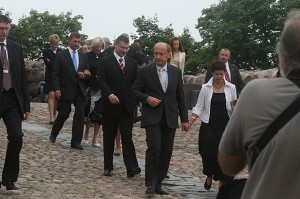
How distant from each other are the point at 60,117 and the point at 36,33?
5378 cm

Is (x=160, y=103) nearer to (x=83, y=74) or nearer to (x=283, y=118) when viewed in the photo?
(x=83, y=74)

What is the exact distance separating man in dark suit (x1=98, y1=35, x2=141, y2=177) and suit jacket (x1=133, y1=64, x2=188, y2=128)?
0.77 metres

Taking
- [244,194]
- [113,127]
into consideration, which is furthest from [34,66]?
[244,194]

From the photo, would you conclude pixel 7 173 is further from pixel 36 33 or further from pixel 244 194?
pixel 36 33

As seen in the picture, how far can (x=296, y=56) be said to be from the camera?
2.79 meters

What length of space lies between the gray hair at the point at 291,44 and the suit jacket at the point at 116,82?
6.41m

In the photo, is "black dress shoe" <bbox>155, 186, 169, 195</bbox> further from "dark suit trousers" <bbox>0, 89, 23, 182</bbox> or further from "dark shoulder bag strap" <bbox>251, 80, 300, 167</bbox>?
"dark shoulder bag strap" <bbox>251, 80, 300, 167</bbox>

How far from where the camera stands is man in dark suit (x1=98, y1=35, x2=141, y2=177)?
9.03m

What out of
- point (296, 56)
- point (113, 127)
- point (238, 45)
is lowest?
point (113, 127)

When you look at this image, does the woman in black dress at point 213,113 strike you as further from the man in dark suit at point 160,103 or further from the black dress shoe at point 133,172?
the black dress shoe at point 133,172

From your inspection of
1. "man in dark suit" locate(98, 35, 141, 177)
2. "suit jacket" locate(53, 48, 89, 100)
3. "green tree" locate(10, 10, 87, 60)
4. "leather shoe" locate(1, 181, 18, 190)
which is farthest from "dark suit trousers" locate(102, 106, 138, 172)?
"green tree" locate(10, 10, 87, 60)

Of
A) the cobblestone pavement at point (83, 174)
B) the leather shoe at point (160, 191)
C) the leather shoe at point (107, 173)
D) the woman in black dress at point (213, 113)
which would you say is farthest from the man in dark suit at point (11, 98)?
the woman in black dress at point (213, 113)

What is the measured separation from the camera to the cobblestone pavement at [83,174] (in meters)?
7.71

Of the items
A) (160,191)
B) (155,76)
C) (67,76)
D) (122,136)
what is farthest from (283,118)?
(67,76)
